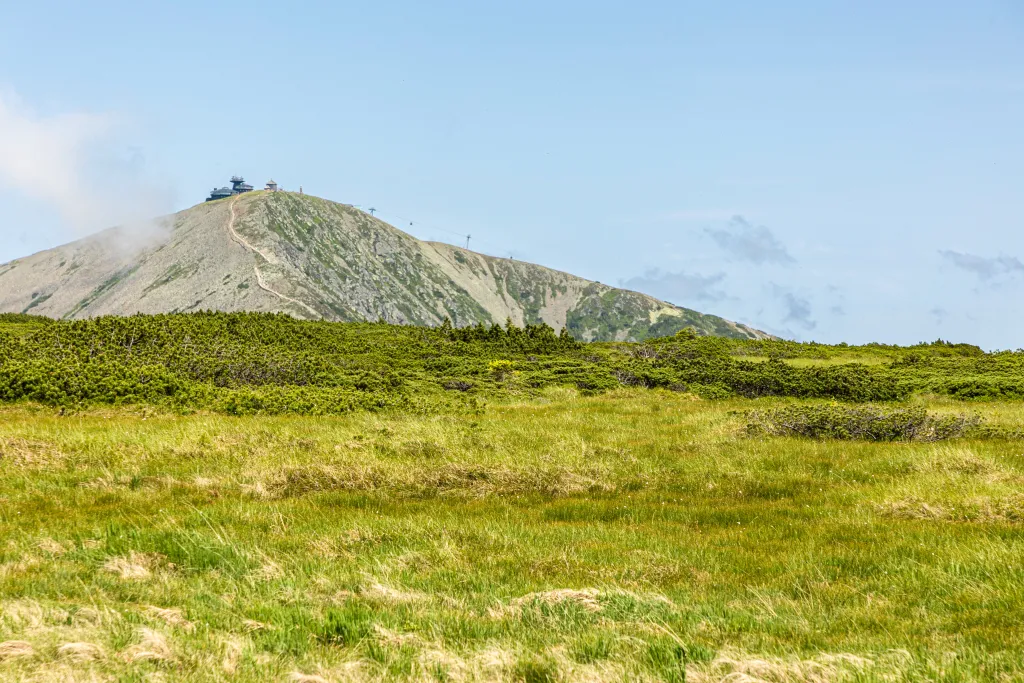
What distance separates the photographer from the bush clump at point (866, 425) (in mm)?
24219

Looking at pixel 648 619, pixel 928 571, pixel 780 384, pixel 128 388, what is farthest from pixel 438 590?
pixel 780 384

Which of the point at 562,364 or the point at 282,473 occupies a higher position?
the point at 562,364

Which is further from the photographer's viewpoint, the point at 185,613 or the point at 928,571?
the point at 928,571

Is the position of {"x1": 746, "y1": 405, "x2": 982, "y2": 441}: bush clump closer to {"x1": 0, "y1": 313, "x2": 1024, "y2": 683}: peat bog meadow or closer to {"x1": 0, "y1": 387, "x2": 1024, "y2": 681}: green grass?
{"x1": 0, "y1": 313, "x2": 1024, "y2": 683}: peat bog meadow

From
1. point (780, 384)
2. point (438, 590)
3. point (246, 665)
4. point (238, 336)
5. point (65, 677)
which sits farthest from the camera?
point (238, 336)

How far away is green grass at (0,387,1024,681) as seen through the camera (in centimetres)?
739

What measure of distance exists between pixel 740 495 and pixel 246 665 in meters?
13.3

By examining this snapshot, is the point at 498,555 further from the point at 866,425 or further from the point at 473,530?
the point at 866,425

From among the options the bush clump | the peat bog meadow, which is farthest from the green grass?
the bush clump

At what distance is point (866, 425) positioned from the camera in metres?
24.8

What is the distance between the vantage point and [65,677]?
21.2ft

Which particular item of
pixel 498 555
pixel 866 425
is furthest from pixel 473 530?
pixel 866 425

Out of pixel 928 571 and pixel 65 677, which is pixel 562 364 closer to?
pixel 928 571

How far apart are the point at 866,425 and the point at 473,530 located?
16140 millimetres
